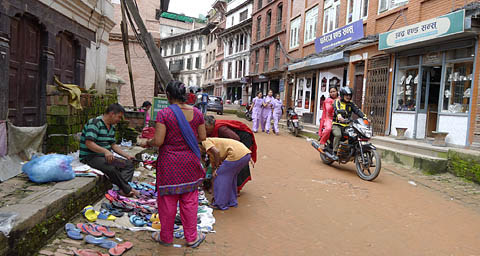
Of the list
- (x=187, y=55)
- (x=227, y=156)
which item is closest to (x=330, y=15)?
(x=227, y=156)

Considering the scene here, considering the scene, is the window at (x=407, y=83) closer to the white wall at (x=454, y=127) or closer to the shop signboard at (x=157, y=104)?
the white wall at (x=454, y=127)

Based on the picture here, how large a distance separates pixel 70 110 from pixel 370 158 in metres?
5.43

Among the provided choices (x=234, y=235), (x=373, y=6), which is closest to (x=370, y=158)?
(x=234, y=235)

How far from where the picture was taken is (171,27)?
2360 inches

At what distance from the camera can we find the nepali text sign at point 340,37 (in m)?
14.5

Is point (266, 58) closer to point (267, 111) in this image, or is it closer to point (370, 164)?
point (267, 111)

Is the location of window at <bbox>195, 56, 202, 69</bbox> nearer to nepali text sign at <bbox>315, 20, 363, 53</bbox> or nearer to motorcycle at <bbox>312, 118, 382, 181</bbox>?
nepali text sign at <bbox>315, 20, 363, 53</bbox>

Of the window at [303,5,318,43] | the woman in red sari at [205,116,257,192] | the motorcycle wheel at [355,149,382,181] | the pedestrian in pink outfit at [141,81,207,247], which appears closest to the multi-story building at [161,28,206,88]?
the window at [303,5,318,43]

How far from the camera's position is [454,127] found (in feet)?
Result: 31.5

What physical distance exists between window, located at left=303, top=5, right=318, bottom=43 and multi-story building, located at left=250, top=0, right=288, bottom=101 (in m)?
3.58

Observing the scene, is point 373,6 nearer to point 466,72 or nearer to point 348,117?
point 466,72

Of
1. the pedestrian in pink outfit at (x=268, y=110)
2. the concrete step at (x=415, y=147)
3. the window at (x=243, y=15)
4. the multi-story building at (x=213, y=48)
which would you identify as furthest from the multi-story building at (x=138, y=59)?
the multi-story building at (x=213, y=48)

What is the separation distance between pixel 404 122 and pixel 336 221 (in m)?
8.03

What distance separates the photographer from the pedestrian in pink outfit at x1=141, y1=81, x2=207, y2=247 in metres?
3.55
